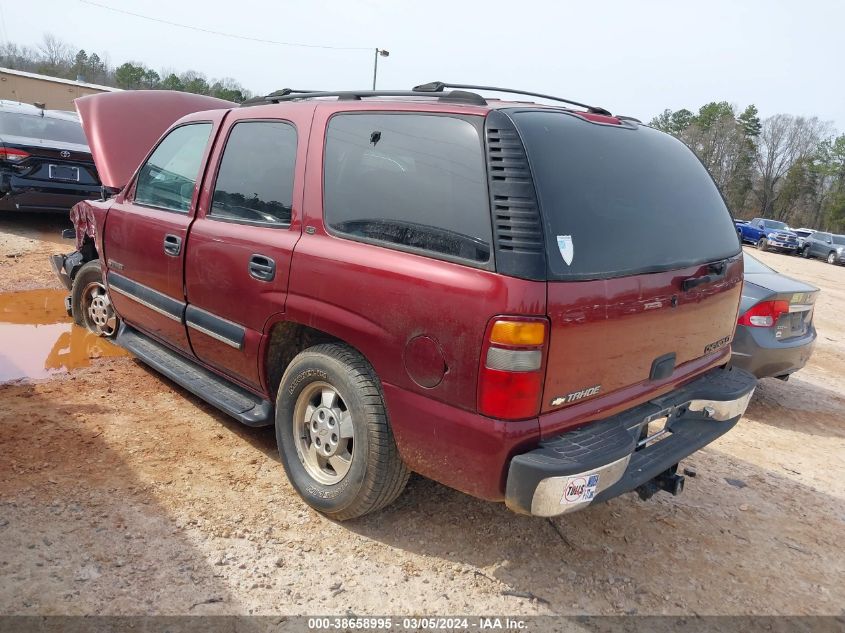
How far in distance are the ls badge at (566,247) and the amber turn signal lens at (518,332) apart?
28 cm

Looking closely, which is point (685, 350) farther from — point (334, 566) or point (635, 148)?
point (334, 566)

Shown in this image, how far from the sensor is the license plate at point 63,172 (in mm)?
8741

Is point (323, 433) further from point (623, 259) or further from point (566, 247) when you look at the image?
point (623, 259)

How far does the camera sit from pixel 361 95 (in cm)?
307

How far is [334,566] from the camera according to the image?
8.90ft

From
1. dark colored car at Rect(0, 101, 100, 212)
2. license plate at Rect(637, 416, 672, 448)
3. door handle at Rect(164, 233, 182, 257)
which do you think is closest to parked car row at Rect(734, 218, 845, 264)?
dark colored car at Rect(0, 101, 100, 212)


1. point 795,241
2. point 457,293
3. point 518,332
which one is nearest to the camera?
point 518,332

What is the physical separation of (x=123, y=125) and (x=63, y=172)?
4.15 meters

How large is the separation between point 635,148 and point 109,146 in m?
4.55

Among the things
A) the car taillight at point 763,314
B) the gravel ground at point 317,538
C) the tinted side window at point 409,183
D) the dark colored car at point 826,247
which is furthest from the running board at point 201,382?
the dark colored car at point 826,247

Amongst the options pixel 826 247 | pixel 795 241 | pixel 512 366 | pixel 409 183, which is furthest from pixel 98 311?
pixel 795 241

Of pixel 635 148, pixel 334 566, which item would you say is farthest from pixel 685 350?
pixel 334 566

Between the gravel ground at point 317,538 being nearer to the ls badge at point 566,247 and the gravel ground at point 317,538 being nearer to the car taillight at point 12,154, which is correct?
the ls badge at point 566,247

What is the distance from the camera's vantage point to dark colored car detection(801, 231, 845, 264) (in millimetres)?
27234
